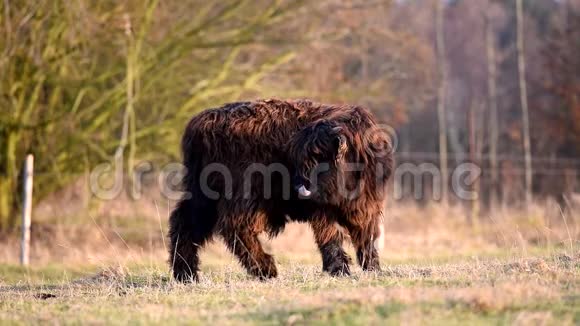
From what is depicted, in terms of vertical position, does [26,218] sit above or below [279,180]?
below

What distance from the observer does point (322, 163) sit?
9.59 metres

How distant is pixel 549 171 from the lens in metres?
30.7

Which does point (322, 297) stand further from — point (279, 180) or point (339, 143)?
point (279, 180)

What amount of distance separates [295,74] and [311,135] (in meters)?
15.6

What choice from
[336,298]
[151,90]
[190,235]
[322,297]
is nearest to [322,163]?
[190,235]

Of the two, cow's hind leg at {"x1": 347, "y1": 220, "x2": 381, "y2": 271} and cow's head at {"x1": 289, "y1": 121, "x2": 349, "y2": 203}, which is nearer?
cow's head at {"x1": 289, "y1": 121, "x2": 349, "y2": 203}

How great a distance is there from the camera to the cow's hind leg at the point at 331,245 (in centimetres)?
972

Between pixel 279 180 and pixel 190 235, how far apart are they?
1420 millimetres

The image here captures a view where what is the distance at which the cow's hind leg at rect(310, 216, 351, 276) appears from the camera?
31.9ft

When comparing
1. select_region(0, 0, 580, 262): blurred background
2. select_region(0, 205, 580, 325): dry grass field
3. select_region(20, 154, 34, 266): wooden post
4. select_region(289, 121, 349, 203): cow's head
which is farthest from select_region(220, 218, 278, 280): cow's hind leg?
select_region(20, 154, 34, 266): wooden post

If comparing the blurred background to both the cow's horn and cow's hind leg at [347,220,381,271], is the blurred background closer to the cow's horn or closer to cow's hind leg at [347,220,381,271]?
cow's hind leg at [347,220,381,271]

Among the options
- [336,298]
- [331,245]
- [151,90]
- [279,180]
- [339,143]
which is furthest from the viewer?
[151,90]

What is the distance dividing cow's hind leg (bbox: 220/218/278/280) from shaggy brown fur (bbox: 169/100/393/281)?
0.04ft

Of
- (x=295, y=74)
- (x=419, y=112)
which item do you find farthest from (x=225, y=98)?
(x=419, y=112)
